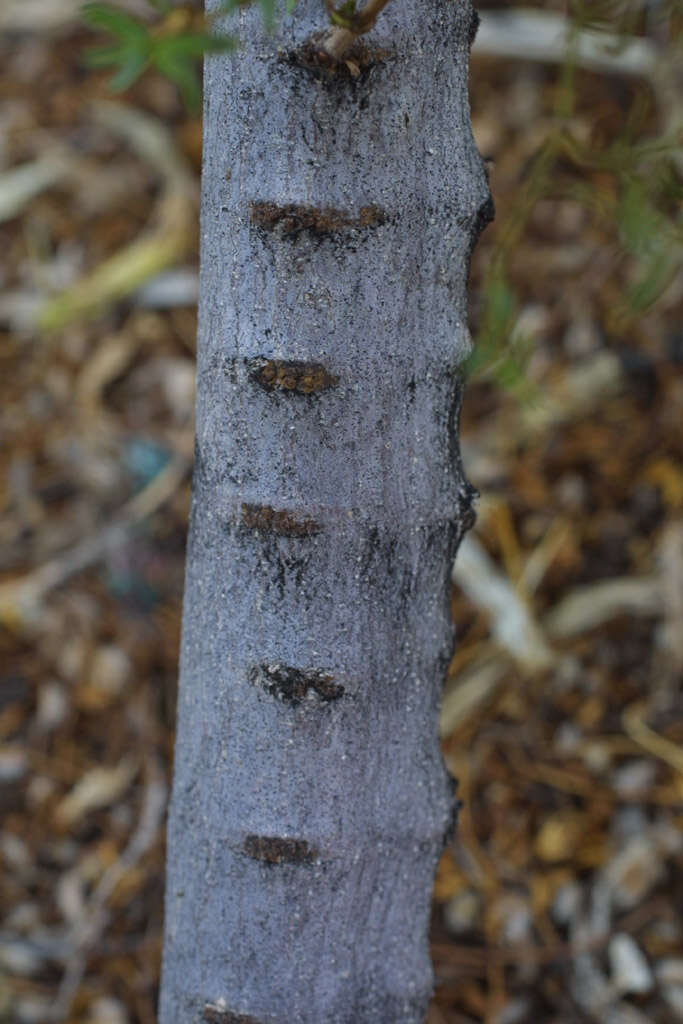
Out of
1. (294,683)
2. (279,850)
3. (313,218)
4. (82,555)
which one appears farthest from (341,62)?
(82,555)

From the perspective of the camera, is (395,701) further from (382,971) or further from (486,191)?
(486,191)

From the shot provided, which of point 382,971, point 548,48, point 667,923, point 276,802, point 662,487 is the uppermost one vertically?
point 548,48

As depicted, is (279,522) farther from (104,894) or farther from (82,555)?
(82,555)

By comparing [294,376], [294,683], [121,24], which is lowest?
[294,683]

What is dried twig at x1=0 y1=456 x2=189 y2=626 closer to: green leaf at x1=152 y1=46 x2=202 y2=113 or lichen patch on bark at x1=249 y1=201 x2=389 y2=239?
lichen patch on bark at x1=249 y1=201 x2=389 y2=239

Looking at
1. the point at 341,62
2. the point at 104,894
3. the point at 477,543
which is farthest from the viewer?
the point at 477,543

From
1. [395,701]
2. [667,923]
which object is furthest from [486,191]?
[667,923]
